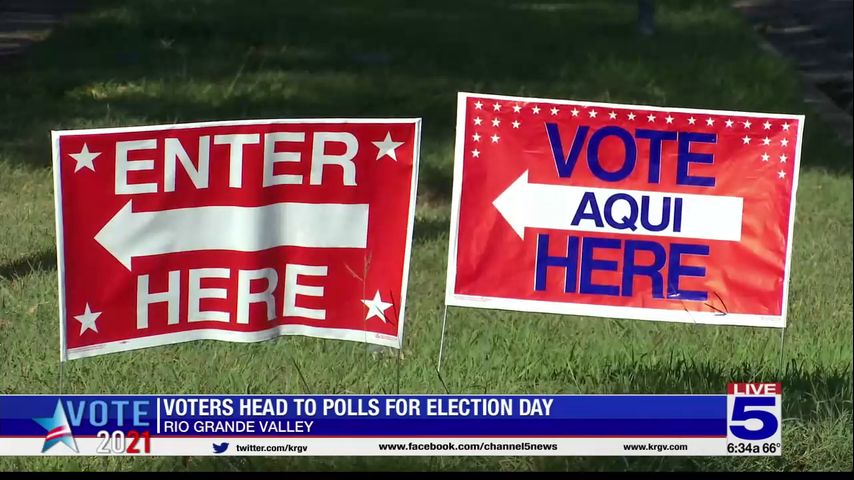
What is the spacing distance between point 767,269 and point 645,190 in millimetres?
648

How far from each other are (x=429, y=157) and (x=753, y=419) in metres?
5.97

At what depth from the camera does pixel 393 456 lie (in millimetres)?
5043

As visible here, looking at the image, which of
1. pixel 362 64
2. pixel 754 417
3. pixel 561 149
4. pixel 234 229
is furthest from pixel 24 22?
pixel 754 417

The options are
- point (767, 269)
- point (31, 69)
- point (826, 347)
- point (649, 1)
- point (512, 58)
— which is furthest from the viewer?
point (649, 1)

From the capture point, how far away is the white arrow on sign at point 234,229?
16.9 feet

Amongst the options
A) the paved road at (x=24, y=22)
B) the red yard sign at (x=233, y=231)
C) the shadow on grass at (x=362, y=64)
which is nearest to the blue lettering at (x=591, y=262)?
the red yard sign at (x=233, y=231)

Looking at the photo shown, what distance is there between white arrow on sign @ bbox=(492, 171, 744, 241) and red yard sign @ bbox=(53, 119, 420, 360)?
0.48m

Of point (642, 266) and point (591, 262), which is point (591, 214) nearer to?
point (591, 262)

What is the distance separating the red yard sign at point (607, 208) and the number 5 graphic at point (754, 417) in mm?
535

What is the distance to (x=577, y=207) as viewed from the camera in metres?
5.49

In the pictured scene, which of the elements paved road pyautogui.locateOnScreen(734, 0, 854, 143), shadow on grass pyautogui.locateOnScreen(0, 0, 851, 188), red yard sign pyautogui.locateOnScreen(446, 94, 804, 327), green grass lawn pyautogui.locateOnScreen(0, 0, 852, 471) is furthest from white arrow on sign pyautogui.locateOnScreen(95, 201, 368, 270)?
paved road pyautogui.locateOnScreen(734, 0, 854, 143)

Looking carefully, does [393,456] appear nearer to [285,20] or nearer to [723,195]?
[723,195]

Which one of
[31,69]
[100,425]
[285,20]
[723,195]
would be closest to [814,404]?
[723,195]

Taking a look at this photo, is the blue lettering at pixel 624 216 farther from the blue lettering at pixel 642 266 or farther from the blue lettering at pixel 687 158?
the blue lettering at pixel 687 158
